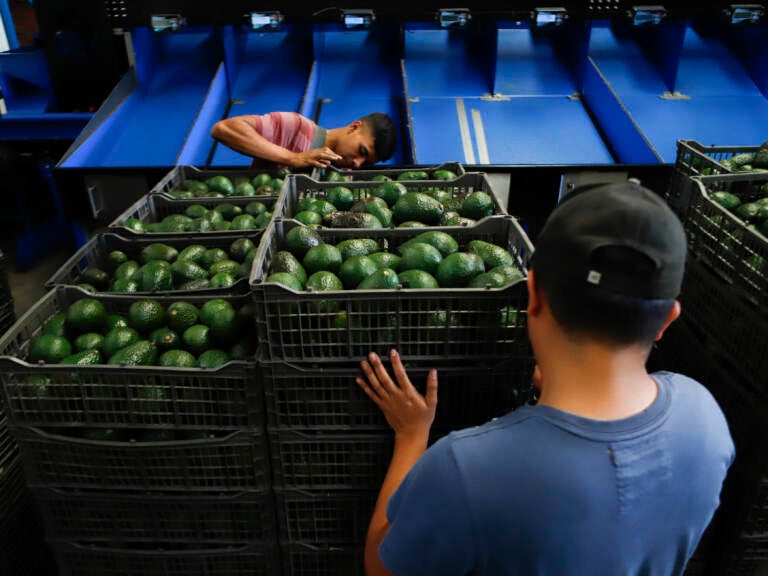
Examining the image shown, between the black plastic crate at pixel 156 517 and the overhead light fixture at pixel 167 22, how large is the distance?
3.64 meters

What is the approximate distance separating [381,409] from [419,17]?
3856 mm

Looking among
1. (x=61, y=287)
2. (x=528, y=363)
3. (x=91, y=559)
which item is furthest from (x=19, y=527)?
(x=528, y=363)

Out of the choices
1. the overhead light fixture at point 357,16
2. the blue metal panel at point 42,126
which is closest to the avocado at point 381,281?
the overhead light fixture at point 357,16

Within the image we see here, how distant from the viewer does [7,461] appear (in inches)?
Answer: 91.9

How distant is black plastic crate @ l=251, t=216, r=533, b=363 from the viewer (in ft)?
5.35

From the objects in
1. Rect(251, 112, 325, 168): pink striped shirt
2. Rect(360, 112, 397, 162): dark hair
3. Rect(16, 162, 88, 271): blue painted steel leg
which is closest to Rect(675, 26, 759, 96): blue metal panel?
Rect(360, 112, 397, 162): dark hair

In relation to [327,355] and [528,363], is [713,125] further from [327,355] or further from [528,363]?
[327,355]

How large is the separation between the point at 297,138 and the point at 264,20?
1371mm

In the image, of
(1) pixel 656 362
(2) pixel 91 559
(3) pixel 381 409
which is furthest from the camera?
(1) pixel 656 362

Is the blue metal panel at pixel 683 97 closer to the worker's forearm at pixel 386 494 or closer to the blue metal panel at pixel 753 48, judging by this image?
the blue metal panel at pixel 753 48

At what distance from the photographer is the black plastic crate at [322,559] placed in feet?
6.56

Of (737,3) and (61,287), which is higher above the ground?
(737,3)

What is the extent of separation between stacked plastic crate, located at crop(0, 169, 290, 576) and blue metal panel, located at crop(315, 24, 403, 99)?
10.6 ft

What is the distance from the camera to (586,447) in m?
0.93
